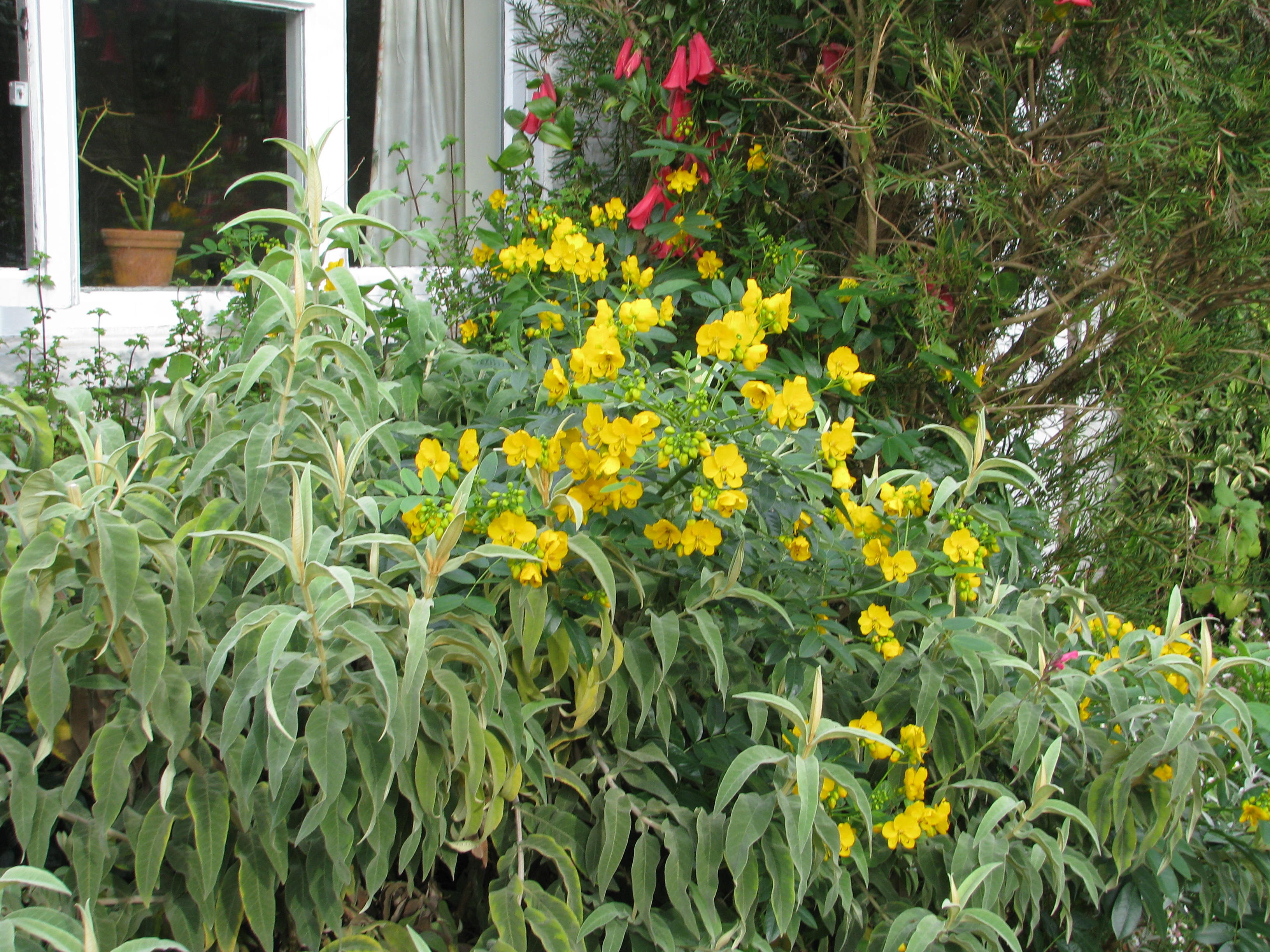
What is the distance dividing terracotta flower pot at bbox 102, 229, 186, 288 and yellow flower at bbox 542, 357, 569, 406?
1462mm

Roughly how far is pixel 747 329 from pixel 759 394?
9cm

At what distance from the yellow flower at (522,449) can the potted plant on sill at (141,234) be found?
1.51 m

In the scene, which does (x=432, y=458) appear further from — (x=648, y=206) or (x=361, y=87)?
(x=361, y=87)

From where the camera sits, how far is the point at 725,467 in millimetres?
1190

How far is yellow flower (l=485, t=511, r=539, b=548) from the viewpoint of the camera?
115 centimetres

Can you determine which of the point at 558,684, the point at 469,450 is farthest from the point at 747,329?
the point at 558,684

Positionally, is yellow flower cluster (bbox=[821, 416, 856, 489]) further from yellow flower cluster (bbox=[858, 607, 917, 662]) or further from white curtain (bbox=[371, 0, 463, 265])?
white curtain (bbox=[371, 0, 463, 265])

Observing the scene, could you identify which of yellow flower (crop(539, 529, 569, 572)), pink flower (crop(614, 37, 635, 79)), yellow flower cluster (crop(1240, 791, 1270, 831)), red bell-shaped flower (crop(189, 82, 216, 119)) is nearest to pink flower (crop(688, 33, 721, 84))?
pink flower (crop(614, 37, 635, 79))

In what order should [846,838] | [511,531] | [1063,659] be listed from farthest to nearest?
[1063,659] < [846,838] < [511,531]

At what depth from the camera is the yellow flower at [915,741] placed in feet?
4.45

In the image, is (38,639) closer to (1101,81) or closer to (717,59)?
(717,59)

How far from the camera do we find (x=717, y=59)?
228cm

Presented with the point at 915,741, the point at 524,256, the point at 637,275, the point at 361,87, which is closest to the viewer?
the point at 915,741

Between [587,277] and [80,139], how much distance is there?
1.31 metres
